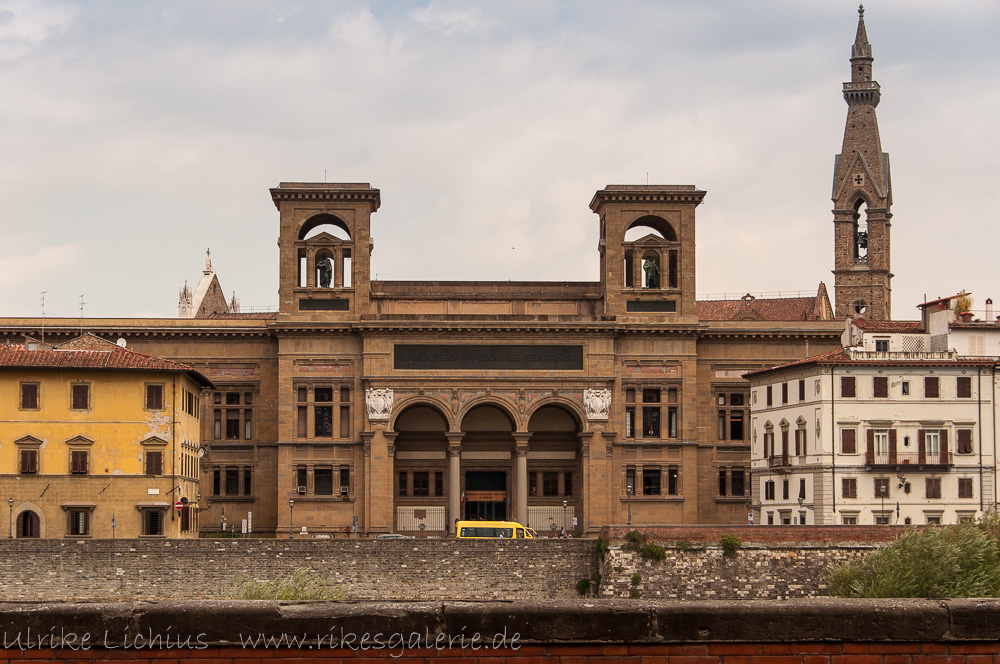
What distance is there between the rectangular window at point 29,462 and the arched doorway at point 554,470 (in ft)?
85.1

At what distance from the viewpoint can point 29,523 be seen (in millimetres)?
57625

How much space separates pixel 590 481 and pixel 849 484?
49.4ft

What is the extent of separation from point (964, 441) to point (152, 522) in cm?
3596

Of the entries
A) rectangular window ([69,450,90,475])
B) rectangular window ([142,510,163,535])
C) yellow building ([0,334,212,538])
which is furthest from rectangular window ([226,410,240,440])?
rectangular window ([69,450,90,475])

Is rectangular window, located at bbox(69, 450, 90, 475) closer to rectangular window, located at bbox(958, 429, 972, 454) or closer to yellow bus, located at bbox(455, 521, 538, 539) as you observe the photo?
yellow bus, located at bbox(455, 521, 538, 539)

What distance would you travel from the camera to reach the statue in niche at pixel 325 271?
73.6 meters

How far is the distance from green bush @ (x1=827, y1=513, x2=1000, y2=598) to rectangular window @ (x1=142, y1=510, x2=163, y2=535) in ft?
96.4

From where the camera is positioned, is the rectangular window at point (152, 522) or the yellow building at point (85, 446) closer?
the yellow building at point (85, 446)

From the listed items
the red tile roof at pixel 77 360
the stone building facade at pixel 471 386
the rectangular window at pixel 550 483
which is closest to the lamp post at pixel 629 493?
the stone building facade at pixel 471 386

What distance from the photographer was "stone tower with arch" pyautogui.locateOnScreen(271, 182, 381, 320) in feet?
237

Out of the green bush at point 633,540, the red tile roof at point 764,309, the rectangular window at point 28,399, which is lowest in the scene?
the green bush at point 633,540

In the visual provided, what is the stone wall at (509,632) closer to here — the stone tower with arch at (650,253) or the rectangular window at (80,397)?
the rectangular window at (80,397)

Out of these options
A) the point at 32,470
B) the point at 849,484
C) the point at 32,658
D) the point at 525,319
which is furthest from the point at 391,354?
the point at 32,658

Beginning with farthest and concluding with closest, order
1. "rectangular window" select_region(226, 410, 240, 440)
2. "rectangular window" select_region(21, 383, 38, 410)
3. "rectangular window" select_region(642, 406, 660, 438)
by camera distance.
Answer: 1. "rectangular window" select_region(226, 410, 240, 440)
2. "rectangular window" select_region(642, 406, 660, 438)
3. "rectangular window" select_region(21, 383, 38, 410)
